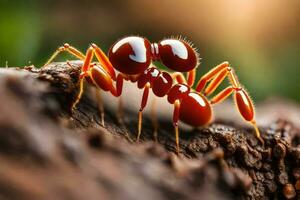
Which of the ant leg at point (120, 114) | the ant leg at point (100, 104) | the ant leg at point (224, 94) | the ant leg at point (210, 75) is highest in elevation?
the ant leg at point (210, 75)

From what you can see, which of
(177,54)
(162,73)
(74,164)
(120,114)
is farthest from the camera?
(162,73)

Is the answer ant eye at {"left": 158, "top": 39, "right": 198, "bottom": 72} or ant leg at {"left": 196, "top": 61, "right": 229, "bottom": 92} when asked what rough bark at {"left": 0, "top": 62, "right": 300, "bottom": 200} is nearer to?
ant eye at {"left": 158, "top": 39, "right": 198, "bottom": 72}

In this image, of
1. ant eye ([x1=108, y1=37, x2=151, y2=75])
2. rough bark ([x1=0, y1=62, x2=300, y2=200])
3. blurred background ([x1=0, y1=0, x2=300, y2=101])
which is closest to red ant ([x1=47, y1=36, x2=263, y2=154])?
ant eye ([x1=108, y1=37, x2=151, y2=75])

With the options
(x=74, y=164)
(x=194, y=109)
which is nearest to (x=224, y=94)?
(x=194, y=109)

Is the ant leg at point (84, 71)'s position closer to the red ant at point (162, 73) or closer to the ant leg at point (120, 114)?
the red ant at point (162, 73)

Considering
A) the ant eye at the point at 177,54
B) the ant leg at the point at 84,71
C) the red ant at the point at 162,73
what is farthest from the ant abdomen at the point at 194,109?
the ant leg at the point at 84,71

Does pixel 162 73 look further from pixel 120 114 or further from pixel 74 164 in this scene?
pixel 74 164

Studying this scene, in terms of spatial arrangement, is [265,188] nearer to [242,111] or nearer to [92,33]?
[242,111]
